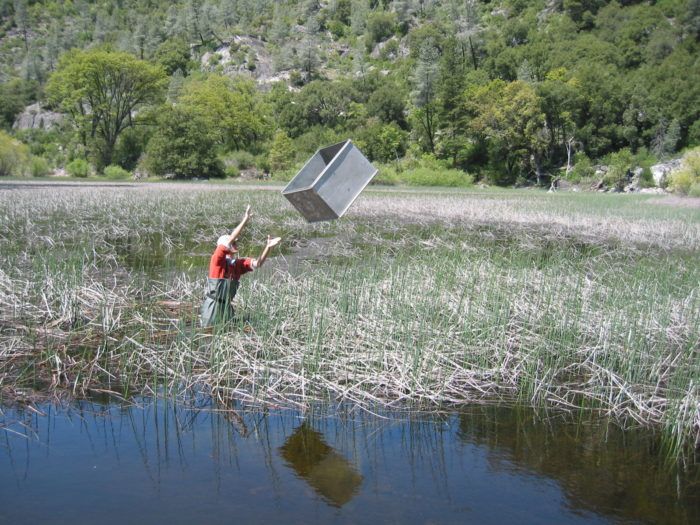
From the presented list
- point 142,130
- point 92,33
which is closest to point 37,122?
point 142,130

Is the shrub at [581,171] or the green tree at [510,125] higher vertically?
the green tree at [510,125]

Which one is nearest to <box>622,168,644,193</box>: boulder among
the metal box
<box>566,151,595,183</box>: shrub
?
<box>566,151,595,183</box>: shrub

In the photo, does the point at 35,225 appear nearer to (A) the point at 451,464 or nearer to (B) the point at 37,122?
(A) the point at 451,464

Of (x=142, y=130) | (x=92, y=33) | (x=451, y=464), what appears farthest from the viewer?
(x=92, y=33)

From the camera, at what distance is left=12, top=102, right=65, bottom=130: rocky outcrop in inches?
3430

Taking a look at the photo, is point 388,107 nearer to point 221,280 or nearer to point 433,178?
point 433,178

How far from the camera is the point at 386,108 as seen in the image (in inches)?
2881

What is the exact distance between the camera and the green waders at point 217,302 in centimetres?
679

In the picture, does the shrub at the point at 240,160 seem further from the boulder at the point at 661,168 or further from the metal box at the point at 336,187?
the metal box at the point at 336,187

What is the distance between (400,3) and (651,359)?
13040cm

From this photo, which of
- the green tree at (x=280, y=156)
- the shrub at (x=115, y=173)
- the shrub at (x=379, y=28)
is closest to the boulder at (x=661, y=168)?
the green tree at (x=280, y=156)

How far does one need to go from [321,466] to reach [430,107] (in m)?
64.9

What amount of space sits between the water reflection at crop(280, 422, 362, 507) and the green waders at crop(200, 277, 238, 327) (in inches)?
78.1

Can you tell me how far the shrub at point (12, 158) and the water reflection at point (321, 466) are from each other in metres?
46.3
